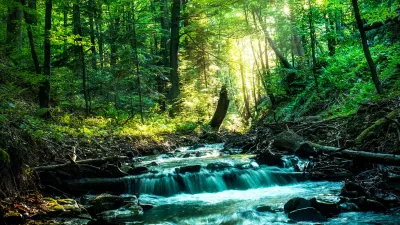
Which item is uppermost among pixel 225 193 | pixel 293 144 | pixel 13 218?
pixel 293 144

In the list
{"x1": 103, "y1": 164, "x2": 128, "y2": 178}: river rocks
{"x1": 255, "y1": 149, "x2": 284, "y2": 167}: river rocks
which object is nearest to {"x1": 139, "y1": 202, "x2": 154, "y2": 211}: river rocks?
{"x1": 103, "y1": 164, "x2": 128, "y2": 178}: river rocks

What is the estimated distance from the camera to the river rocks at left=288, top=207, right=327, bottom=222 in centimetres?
569

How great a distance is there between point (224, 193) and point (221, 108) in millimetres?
12231

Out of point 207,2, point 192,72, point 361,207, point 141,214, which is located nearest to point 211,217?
point 141,214

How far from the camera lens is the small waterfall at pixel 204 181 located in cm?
841

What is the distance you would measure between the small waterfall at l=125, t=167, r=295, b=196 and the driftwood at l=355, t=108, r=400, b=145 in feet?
7.34

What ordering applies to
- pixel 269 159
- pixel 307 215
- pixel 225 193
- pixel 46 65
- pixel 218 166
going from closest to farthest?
pixel 307 215, pixel 225 193, pixel 218 166, pixel 269 159, pixel 46 65

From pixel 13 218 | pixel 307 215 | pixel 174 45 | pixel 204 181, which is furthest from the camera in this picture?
pixel 174 45

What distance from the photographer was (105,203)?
22.0 ft

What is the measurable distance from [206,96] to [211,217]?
55.4 ft

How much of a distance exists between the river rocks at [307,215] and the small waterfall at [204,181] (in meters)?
2.95

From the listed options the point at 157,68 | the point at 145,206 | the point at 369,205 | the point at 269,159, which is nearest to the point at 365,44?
the point at 269,159

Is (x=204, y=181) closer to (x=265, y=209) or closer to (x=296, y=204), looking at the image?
(x=265, y=209)

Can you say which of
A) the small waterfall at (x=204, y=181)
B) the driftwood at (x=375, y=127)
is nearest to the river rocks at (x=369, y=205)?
the small waterfall at (x=204, y=181)
